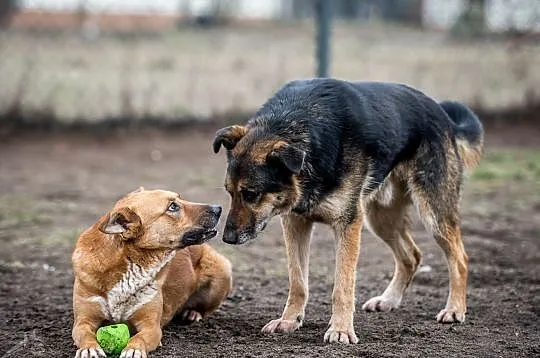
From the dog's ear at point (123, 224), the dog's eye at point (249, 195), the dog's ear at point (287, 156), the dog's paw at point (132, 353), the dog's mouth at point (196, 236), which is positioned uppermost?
the dog's ear at point (287, 156)

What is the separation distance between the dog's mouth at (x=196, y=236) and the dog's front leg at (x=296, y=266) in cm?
65

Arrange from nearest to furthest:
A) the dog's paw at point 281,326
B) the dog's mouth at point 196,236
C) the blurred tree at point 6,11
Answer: the dog's mouth at point 196,236, the dog's paw at point 281,326, the blurred tree at point 6,11

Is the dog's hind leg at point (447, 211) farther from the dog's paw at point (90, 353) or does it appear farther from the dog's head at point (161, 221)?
the dog's paw at point (90, 353)

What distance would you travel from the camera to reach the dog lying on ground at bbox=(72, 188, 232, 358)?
217 inches

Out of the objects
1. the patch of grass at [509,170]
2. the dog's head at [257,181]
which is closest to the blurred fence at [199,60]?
the patch of grass at [509,170]

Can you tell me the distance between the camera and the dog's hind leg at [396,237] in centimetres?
675

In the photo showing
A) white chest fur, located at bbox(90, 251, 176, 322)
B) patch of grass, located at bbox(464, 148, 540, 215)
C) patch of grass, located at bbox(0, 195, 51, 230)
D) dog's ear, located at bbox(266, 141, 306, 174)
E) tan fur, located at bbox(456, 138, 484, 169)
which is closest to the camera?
dog's ear, located at bbox(266, 141, 306, 174)

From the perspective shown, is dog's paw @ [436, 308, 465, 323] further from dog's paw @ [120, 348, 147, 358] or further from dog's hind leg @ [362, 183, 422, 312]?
dog's paw @ [120, 348, 147, 358]

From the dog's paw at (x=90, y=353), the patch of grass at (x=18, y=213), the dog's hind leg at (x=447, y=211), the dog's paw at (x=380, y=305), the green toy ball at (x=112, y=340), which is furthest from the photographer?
the patch of grass at (x=18, y=213)

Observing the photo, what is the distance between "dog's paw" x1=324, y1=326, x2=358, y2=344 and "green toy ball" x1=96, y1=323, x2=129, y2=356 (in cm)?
123

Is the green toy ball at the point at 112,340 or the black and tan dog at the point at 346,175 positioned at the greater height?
the black and tan dog at the point at 346,175

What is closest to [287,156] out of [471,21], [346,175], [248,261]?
[346,175]

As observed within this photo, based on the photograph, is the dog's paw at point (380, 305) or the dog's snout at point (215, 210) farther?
the dog's paw at point (380, 305)

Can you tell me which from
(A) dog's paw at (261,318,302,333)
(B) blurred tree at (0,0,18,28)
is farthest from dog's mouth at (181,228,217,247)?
(B) blurred tree at (0,0,18,28)
